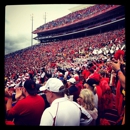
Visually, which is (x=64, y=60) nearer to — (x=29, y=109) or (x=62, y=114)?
(x=29, y=109)

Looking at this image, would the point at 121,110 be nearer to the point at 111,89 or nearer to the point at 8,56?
the point at 111,89

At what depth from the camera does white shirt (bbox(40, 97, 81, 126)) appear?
2.00m

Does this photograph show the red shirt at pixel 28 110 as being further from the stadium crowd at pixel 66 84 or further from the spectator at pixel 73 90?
the spectator at pixel 73 90

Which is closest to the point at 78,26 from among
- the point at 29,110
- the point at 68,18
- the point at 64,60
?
the point at 68,18

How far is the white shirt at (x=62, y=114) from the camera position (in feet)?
6.57

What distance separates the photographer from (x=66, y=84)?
3.34 m

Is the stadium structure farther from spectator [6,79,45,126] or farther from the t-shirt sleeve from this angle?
the t-shirt sleeve

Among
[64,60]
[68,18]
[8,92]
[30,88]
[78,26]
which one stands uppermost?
[78,26]

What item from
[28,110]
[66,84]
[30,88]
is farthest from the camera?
[66,84]

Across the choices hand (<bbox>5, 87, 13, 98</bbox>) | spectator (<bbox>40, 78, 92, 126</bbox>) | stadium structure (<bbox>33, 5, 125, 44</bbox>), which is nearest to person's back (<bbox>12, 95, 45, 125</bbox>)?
spectator (<bbox>40, 78, 92, 126</bbox>)

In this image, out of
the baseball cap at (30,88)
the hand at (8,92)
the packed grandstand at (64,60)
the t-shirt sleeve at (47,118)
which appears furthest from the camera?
the packed grandstand at (64,60)

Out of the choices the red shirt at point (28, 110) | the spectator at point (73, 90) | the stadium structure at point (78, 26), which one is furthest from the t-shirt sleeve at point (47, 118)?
the stadium structure at point (78, 26)

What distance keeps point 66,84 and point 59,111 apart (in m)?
1.32
